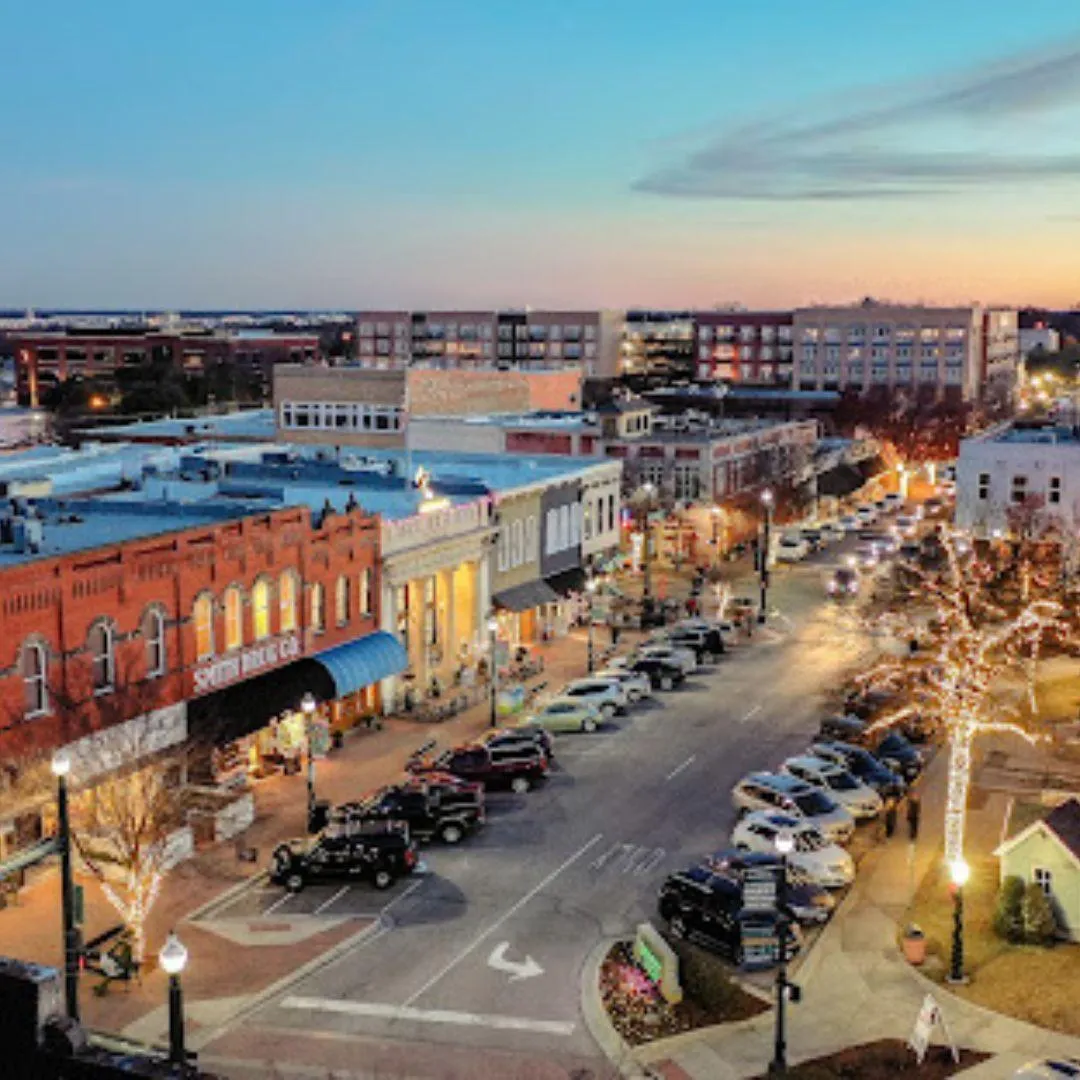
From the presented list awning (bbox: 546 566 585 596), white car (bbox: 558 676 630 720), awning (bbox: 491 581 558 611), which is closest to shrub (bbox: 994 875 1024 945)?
white car (bbox: 558 676 630 720)

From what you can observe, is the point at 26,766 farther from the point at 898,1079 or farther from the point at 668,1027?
the point at 898,1079

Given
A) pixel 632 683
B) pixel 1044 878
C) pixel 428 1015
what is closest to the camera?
pixel 428 1015

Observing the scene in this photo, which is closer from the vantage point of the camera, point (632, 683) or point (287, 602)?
point (287, 602)

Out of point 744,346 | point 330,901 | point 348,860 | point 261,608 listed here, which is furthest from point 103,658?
point 744,346

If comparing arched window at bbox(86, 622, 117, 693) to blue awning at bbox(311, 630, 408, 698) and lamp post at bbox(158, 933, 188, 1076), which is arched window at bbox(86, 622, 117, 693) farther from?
lamp post at bbox(158, 933, 188, 1076)

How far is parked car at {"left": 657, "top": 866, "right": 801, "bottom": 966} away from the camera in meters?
30.0

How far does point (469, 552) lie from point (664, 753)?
13319 millimetres

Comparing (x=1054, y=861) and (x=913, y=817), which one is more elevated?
(x=1054, y=861)

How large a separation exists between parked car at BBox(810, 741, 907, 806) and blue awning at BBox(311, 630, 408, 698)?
540 inches

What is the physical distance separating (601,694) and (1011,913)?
20.2 m

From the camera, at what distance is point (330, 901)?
33.0 metres

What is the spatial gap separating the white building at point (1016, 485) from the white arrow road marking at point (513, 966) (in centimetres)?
4843

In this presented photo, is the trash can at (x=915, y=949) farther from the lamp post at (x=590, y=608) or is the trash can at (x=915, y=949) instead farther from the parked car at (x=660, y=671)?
the lamp post at (x=590, y=608)

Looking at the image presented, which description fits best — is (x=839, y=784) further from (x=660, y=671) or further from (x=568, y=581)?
(x=568, y=581)
